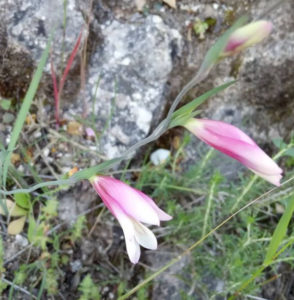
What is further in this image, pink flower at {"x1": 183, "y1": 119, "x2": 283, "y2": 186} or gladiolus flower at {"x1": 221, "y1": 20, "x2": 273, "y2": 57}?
pink flower at {"x1": 183, "y1": 119, "x2": 283, "y2": 186}

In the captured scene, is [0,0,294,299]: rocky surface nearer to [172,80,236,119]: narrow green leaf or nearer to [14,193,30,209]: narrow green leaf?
[14,193,30,209]: narrow green leaf

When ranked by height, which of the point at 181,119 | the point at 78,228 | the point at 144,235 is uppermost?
the point at 181,119

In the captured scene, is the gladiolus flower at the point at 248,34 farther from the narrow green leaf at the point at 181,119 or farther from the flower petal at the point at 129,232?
the flower petal at the point at 129,232

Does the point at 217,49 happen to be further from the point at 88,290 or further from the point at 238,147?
the point at 88,290

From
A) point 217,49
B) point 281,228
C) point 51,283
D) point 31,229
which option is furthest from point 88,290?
point 217,49

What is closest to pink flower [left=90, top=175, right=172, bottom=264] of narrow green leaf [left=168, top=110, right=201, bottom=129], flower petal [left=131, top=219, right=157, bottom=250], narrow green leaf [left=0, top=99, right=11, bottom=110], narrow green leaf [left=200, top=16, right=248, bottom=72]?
flower petal [left=131, top=219, right=157, bottom=250]

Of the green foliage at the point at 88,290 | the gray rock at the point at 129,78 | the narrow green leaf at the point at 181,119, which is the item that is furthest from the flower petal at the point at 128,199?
the gray rock at the point at 129,78
